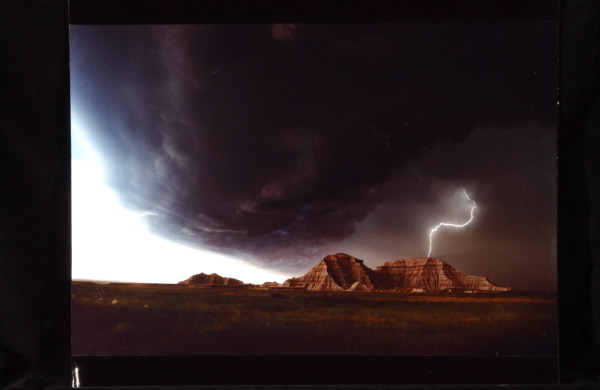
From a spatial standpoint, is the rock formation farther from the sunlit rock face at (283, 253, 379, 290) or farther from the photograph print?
the sunlit rock face at (283, 253, 379, 290)

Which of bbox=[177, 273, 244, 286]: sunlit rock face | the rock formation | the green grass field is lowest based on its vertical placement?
the green grass field

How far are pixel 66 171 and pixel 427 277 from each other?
5.40 ft

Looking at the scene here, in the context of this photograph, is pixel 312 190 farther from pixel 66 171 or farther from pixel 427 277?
pixel 66 171

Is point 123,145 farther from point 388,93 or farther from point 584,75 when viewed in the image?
point 584,75

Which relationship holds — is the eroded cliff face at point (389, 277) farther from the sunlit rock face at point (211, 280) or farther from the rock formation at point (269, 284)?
the sunlit rock face at point (211, 280)

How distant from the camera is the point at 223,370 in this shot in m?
1.93

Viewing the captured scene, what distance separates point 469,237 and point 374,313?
532 mm

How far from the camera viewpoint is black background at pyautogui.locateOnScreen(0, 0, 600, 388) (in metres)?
1.85

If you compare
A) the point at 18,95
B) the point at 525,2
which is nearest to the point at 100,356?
the point at 18,95

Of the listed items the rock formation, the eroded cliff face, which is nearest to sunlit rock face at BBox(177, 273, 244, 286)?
the rock formation

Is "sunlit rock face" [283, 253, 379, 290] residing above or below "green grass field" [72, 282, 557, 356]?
above

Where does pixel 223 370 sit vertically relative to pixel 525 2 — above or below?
below

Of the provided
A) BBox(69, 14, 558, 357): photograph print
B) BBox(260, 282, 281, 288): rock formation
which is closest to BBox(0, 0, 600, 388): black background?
BBox(69, 14, 558, 357): photograph print

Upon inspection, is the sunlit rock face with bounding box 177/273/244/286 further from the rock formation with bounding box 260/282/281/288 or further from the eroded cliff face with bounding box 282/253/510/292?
the eroded cliff face with bounding box 282/253/510/292
